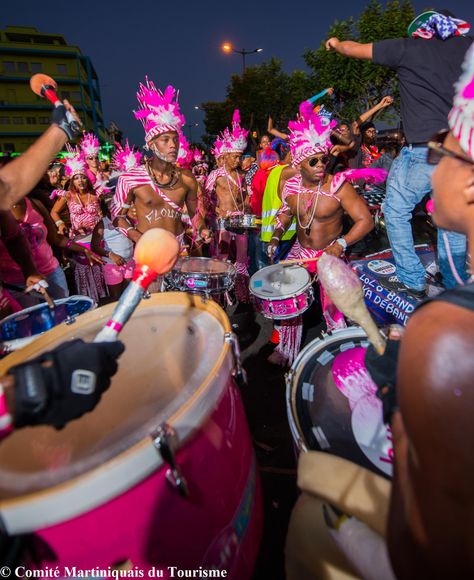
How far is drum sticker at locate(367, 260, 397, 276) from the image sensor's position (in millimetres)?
4102

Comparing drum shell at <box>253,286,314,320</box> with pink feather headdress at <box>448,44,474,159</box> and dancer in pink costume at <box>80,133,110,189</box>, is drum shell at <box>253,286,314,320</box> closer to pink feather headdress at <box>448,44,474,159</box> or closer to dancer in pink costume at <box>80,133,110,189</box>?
pink feather headdress at <box>448,44,474,159</box>

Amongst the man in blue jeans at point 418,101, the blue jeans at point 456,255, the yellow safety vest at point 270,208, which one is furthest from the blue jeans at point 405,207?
the yellow safety vest at point 270,208

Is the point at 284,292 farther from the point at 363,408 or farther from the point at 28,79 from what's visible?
the point at 28,79

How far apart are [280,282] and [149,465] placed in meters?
2.44

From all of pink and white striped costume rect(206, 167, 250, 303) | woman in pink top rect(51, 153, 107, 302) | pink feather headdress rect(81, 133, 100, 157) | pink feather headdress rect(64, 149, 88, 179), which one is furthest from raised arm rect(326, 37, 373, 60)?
pink feather headdress rect(81, 133, 100, 157)

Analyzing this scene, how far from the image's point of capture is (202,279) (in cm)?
306

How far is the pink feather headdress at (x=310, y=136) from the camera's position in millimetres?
3438

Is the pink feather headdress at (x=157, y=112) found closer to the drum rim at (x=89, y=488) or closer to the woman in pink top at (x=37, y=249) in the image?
the woman in pink top at (x=37, y=249)

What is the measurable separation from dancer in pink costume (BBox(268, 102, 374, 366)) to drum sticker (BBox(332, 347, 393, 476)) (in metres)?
1.45

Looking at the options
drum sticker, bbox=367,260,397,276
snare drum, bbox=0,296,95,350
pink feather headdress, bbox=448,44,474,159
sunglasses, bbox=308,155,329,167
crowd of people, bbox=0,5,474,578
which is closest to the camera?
crowd of people, bbox=0,5,474,578

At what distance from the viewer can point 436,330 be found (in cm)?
79

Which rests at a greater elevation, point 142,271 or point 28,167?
point 28,167

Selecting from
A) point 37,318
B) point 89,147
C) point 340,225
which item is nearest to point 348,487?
point 37,318

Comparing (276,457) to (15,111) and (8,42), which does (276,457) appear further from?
(8,42)
